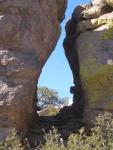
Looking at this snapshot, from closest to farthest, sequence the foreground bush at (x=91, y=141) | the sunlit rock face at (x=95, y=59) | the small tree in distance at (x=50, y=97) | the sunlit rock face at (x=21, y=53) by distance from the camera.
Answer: the foreground bush at (x=91, y=141) → the sunlit rock face at (x=21, y=53) → the sunlit rock face at (x=95, y=59) → the small tree in distance at (x=50, y=97)

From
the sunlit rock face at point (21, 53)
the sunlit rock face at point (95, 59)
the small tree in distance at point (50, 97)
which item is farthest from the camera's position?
the small tree in distance at point (50, 97)

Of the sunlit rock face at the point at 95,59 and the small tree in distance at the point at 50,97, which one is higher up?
the sunlit rock face at the point at 95,59

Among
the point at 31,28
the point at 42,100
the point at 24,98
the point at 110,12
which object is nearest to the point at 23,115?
the point at 24,98

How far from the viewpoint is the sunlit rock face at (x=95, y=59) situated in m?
18.8

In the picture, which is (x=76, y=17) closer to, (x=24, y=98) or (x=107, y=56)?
(x=107, y=56)

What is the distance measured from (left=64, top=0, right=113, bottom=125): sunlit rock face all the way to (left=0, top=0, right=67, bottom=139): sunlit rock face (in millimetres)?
1520

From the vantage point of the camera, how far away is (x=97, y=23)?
20500mm

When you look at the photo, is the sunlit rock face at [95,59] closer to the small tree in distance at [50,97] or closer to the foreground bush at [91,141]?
the foreground bush at [91,141]

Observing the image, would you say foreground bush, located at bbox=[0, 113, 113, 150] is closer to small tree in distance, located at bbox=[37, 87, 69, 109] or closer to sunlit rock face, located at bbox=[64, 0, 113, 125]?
sunlit rock face, located at bbox=[64, 0, 113, 125]

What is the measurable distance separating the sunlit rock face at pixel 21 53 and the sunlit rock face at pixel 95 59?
152cm

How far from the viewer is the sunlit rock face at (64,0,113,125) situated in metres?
18.8

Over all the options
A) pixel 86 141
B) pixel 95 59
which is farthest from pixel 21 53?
pixel 86 141

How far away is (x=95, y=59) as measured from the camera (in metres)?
19.2

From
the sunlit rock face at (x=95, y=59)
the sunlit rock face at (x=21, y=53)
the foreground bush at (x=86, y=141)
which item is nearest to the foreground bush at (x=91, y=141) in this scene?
the foreground bush at (x=86, y=141)
